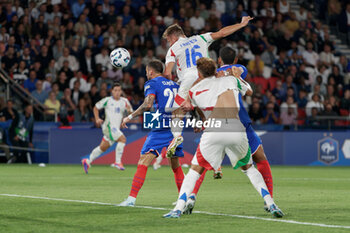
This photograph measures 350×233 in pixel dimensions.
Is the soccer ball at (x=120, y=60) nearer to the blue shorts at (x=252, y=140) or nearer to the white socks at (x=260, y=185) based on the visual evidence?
the blue shorts at (x=252, y=140)

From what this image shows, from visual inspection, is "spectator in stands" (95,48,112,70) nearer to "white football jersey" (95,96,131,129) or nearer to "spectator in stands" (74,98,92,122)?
"spectator in stands" (74,98,92,122)

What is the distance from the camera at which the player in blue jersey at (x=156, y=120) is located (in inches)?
360

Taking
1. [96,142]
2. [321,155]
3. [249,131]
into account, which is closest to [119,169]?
[96,142]

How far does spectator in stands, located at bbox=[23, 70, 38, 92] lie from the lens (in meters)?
22.0

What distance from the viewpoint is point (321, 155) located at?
70.6 feet

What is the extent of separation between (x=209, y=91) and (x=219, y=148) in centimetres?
65

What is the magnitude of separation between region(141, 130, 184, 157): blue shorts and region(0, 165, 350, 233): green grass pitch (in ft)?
2.46

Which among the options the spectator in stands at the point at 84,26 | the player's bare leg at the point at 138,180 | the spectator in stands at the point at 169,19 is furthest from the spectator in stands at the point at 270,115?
the player's bare leg at the point at 138,180

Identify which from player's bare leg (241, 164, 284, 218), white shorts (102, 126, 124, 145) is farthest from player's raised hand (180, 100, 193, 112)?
white shorts (102, 126, 124, 145)

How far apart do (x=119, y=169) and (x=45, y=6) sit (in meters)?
7.78

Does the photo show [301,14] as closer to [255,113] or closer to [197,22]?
[197,22]

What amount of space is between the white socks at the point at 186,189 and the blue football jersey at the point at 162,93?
165 centimetres

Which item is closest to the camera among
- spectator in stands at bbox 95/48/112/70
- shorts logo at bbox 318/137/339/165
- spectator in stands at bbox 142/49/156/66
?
shorts logo at bbox 318/137/339/165

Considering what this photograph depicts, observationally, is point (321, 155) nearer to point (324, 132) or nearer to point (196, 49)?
point (324, 132)
